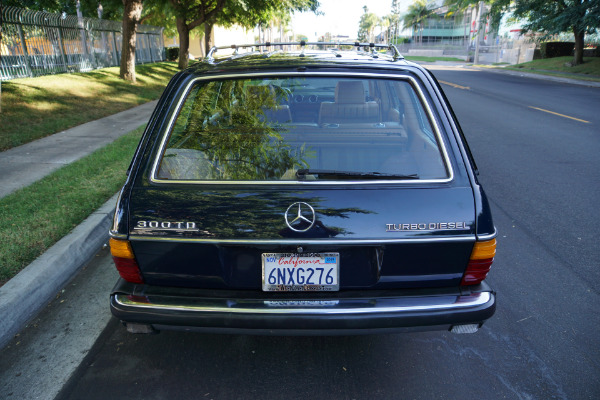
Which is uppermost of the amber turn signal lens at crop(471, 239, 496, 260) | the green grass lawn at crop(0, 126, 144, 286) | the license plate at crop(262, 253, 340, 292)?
the amber turn signal lens at crop(471, 239, 496, 260)

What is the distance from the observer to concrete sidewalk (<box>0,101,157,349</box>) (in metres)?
3.16

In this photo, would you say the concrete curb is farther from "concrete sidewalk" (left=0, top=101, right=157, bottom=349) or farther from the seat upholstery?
the seat upholstery

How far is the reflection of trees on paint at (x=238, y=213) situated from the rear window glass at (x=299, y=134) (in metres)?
0.13

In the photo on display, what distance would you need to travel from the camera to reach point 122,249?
2340mm

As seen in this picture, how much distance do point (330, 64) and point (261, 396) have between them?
1.86 metres

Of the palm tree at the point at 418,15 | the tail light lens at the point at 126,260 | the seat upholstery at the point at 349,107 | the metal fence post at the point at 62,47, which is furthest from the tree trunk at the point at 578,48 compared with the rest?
the palm tree at the point at 418,15

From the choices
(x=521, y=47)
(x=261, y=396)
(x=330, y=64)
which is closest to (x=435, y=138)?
(x=330, y=64)

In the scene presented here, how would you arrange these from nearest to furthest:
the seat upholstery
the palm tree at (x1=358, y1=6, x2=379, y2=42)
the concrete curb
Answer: the seat upholstery < the concrete curb < the palm tree at (x1=358, y1=6, x2=379, y2=42)

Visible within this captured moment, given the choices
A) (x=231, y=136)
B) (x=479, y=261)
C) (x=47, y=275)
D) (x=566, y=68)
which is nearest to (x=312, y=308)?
(x=479, y=261)

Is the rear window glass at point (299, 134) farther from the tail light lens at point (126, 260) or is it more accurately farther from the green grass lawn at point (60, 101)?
the green grass lawn at point (60, 101)

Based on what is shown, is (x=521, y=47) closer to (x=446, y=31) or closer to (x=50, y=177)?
(x=50, y=177)

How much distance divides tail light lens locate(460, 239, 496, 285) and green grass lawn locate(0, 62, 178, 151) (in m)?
8.28

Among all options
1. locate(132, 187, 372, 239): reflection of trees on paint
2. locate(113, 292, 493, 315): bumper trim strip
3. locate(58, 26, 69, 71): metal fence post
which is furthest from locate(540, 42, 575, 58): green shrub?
locate(132, 187, 372, 239): reflection of trees on paint

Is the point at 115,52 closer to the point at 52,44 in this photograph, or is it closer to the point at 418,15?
the point at 52,44
